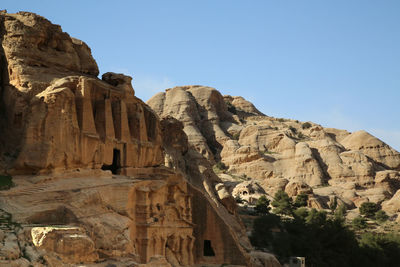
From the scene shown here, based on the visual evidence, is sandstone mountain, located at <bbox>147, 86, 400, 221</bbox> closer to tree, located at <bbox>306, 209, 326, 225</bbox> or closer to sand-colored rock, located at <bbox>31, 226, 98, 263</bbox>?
tree, located at <bbox>306, 209, 326, 225</bbox>

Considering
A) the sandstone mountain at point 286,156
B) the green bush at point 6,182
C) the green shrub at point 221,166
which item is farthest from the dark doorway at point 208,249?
the green shrub at point 221,166

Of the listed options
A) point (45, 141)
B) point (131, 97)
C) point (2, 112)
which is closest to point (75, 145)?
point (45, 141)

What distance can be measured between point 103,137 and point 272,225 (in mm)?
29314

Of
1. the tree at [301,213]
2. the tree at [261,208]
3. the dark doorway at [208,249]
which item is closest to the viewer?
the dark doorway at [208,249]

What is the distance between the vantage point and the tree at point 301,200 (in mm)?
A: 73875

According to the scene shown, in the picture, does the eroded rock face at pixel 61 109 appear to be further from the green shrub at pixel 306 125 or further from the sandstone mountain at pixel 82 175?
the green shrub at pixel 306 125

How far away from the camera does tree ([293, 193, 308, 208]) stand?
73.9 meters

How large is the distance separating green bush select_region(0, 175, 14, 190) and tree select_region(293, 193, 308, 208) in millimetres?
50933

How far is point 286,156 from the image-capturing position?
9056 cm

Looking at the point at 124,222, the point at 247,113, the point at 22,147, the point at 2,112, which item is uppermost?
the point at 247,113

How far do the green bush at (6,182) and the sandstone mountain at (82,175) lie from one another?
16cm

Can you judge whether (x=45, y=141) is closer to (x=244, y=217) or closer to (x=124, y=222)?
(x=124, y=222)

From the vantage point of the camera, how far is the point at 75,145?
31844 millimetres

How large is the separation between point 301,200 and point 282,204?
478 cm
